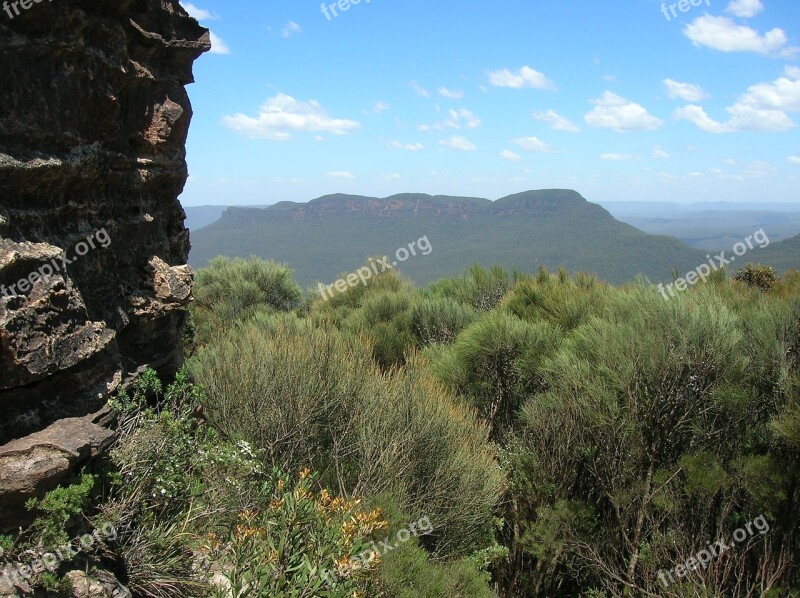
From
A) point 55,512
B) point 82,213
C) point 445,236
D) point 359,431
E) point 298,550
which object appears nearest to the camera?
point 55,512

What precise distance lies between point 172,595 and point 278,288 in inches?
750

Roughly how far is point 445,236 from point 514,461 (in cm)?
12938

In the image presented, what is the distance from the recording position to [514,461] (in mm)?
9023

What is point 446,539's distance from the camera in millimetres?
6930

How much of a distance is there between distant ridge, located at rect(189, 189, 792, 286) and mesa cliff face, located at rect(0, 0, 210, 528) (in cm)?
8396

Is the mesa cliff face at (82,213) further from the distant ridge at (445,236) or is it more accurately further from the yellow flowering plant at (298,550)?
the distant ridge at (445,236)

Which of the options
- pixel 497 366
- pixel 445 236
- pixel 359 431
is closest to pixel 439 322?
pixel 497 366

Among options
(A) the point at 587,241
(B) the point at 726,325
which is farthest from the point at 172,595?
(A) the point at 587,241

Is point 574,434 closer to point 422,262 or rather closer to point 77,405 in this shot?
point 77,405

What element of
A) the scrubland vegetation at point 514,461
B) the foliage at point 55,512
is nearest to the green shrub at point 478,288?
the scrubland vegetation at point 514,461

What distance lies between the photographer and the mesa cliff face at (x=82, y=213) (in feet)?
12.7

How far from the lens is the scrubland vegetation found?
4.84 m

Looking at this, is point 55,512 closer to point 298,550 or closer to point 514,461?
point 298,550

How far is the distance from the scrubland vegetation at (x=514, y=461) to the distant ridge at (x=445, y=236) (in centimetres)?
8123
